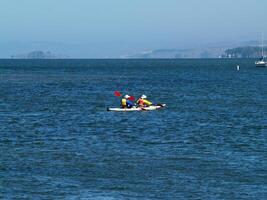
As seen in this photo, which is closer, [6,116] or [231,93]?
[6,116]

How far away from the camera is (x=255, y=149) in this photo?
44875 millimetres

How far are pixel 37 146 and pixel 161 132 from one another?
1069cm

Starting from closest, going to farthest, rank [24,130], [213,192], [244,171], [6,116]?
[213,192] → [244,171] → [24,130] → [6,116]

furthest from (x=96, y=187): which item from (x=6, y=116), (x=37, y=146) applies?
(x=6, y=116)

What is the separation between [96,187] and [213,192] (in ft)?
16.8

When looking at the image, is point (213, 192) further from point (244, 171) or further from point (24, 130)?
point (24, 130)

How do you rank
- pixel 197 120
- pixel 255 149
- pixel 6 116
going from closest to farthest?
pixel 255 149
pixel 197 120
pixel 6 116

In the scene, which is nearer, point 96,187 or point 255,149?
point 96,187

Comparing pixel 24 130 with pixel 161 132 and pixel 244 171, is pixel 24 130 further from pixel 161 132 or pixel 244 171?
pixel 244 171

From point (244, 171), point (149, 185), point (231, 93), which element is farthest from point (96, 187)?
point (231, 93)

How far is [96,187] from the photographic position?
34.3 metres

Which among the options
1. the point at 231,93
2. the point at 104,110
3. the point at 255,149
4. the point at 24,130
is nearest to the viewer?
the point at 255,149

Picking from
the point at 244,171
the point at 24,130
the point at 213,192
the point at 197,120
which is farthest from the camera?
the point at 197,120

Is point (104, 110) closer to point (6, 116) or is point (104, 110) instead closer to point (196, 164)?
point (6, 116)
